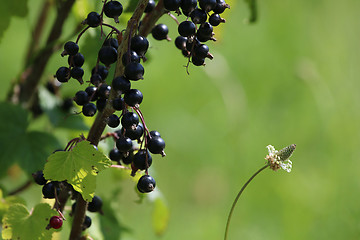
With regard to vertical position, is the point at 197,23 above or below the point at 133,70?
above

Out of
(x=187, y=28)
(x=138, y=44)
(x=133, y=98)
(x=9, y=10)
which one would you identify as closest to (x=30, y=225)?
(x=133, y=98)

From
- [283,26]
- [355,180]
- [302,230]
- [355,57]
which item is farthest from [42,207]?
[283,26]

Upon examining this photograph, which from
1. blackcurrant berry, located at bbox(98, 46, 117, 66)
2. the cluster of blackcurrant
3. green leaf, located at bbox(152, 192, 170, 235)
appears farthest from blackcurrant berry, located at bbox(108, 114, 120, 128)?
green leaf, located at bbox(152, 192, 170, 235)

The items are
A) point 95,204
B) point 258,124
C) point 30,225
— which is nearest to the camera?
point 30,225

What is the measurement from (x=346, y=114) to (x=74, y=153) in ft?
9.49

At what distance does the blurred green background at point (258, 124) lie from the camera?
11.6ft

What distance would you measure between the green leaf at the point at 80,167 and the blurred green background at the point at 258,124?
0.96 m

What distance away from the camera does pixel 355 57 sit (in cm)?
485

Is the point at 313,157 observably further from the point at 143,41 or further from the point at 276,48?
the point at 143,41

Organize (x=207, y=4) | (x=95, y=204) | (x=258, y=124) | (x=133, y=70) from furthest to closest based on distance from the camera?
(x=258, y=124), (x=95, y=204), (x=207, y=4), (x=133, y=70)

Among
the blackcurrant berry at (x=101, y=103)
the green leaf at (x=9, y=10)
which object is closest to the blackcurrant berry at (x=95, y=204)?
the blackcurrant berry at (x=101, y=103)

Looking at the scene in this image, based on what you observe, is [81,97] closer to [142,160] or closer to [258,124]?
[142,160]

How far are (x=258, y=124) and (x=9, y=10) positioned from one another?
2.65 m

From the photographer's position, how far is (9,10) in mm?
2412
